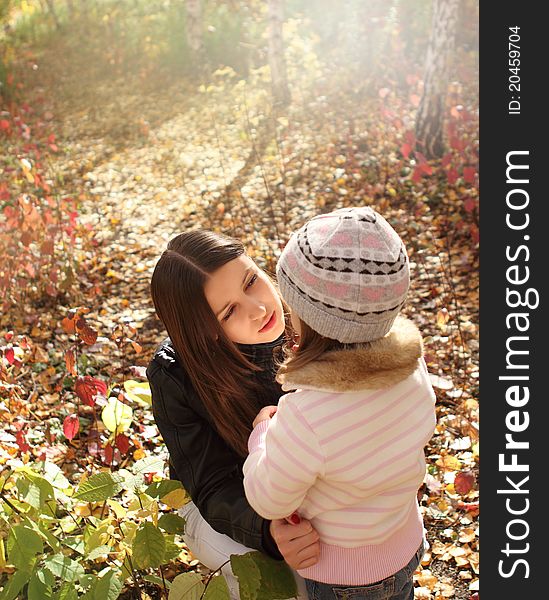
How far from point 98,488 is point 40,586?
0.98ft

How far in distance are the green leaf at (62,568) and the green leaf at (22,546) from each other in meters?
0.06

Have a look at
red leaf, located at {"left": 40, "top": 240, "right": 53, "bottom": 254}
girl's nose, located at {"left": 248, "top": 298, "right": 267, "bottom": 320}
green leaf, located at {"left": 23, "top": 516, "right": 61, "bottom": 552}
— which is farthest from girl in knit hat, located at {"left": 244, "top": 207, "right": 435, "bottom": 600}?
red leaf, located at {"left": 40, "top": 240, "right": 53, "bottom": 254}

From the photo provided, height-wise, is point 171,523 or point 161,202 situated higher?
point 171,523

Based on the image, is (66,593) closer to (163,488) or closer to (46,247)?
(163,488)

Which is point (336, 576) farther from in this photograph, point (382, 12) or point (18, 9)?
point (18, 9)

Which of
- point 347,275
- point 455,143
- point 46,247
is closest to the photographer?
point 347,275

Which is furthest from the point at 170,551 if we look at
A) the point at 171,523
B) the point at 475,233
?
the point at 475,233

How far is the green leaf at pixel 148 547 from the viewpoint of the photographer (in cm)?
186

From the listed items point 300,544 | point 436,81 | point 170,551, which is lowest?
point 436,81

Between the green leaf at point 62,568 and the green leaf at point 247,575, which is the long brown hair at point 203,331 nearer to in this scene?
the green leaf at point 247,575

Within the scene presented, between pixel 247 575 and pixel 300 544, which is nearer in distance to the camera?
pixel 300 544

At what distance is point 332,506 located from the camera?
5.22 ft

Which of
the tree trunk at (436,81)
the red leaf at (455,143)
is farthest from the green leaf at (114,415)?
the tree trunk at (436,81)

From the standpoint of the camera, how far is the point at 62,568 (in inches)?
78.2
